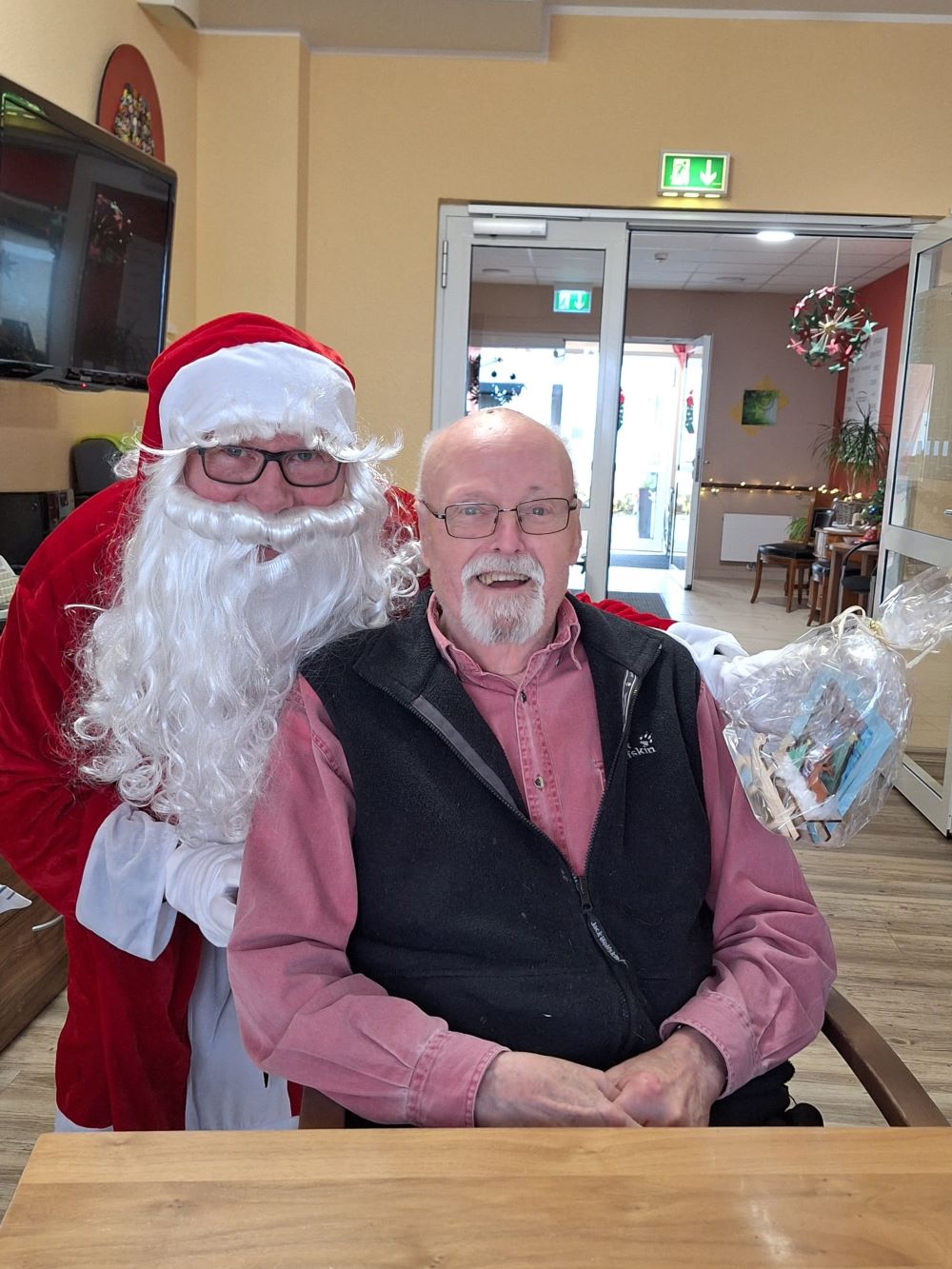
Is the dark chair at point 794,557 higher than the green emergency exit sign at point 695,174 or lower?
lower

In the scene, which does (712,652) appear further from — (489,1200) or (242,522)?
(489,1200)

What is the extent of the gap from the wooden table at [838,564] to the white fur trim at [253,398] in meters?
6.89

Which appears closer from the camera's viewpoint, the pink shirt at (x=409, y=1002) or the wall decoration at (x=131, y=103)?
the pink shirt at (x=409, y=1002)

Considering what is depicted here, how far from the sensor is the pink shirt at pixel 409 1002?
123 centimetres

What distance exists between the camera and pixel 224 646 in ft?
5.20

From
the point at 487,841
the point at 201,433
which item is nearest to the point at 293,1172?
the point at 487,841

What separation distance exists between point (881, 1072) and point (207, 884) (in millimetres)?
889

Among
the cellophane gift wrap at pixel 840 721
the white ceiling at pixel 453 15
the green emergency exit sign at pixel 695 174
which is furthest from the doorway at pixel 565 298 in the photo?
the cellophane gift wrap at pixel 840 721

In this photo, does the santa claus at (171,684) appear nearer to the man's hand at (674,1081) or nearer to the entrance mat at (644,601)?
the man's hand at (674,1081)

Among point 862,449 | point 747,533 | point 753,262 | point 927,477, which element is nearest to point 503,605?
point 927,477

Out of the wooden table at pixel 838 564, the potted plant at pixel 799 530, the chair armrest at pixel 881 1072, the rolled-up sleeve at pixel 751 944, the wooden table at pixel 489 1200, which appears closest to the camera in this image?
the wooden table at pixel 489 1200

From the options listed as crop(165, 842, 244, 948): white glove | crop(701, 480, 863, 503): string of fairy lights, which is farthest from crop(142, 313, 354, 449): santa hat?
crop(701, 480, 863, 503): string of fairy lights

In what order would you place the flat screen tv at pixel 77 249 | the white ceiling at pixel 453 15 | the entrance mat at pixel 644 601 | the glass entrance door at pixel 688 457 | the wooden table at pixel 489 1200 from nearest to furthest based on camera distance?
the wooden table at pixel 489 1200
the flat screen tv at pixel 77 249
the white ceiling at pixel 453 15
the entrance mat at pixel 644 601
the glass entrance door at pixel 688 457

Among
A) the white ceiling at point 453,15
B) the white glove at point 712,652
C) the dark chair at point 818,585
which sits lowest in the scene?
the dark chair at point 818,585
